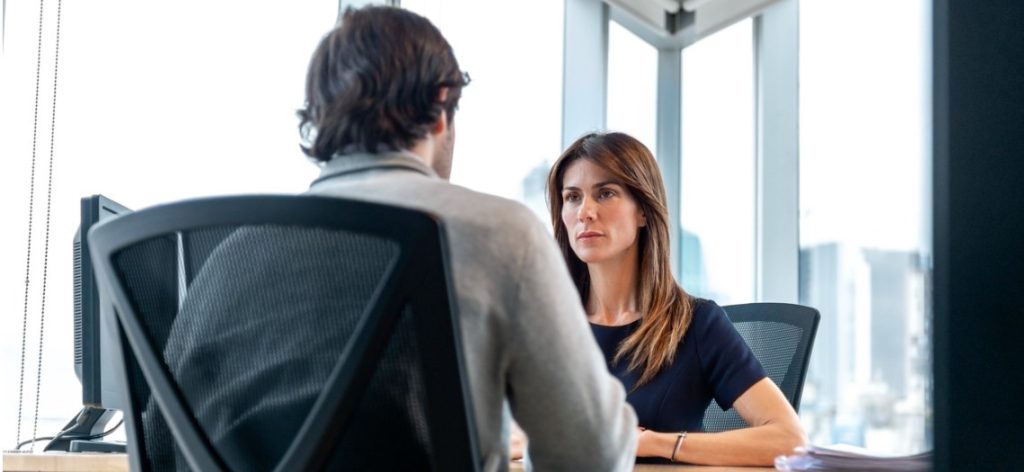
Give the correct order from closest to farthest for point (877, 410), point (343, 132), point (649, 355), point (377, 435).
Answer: point (377, 435) < point (343, 132) < point (649, 355) < point (877, 410)

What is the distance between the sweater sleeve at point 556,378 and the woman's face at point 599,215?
4.61 ft

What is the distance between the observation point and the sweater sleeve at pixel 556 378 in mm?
1024

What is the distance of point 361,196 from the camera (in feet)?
3.47

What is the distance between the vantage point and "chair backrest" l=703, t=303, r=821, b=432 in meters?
2.39

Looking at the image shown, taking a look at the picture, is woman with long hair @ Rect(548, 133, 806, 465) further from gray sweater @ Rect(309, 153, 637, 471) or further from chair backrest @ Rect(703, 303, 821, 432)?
gray sweater @ Rect(309, 153, 637, 471)

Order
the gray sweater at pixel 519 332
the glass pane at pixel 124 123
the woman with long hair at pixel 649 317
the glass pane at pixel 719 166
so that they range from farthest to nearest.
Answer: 1. the glass pane at pixel 719 166
2. the glass pane at pixel 124 123
3. the woman with long hair at pixel 649 317
4. the gray sweater at pixel 519 332

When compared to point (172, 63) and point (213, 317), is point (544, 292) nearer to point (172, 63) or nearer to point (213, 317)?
point (213, 317)

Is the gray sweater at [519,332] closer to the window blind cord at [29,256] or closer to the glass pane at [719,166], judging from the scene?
the window blind cord at [29,256]

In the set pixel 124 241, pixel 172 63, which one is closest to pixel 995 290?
pixel 124 241

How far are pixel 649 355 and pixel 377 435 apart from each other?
1.41 m

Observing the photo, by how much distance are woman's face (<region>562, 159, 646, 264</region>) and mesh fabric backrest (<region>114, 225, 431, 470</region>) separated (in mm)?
1542

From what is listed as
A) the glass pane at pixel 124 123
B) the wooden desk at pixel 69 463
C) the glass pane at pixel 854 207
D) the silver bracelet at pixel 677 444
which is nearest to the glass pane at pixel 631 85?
the glass pane at pixel 854 207

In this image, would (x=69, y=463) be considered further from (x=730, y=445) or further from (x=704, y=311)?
(x=704, y=311)

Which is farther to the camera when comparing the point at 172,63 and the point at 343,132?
the point at 172,63
